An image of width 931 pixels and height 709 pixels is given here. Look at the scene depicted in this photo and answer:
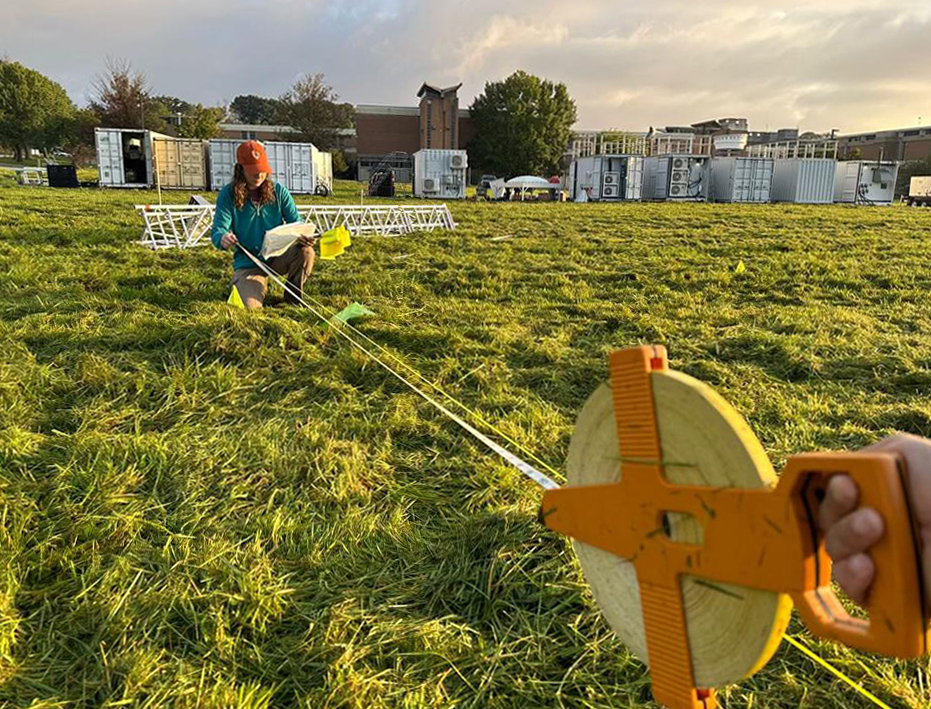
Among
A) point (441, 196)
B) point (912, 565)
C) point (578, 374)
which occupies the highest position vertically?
point (441, 196)

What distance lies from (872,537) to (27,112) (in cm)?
6291

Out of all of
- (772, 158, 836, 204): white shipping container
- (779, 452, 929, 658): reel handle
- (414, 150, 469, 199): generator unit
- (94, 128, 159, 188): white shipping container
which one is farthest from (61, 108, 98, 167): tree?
(779, 452, 929, 658): reel handle

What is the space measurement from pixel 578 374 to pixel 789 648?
231 centimetres

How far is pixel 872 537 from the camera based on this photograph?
0.78 meters

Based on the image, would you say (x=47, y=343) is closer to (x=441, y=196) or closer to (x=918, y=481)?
(x=918, y=481)

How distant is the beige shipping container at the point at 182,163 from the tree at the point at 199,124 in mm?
17117

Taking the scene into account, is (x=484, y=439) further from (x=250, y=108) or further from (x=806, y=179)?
(x=250, y=108)

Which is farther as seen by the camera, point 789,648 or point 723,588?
point 789,648

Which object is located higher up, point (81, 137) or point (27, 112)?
point (27, 112)

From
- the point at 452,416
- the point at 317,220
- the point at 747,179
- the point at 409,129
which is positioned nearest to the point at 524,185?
the point at 747,179

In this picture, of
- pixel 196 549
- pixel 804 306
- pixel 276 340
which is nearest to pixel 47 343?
pixel 276 340

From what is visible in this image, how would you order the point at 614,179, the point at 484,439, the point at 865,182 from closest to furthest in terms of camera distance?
the point at 484,439 → the point at 614,179 → the point at 865,182

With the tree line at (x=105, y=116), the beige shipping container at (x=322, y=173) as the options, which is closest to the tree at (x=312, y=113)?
the tree line at (x=105, y=116)

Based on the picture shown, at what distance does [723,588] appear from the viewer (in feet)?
3.31
